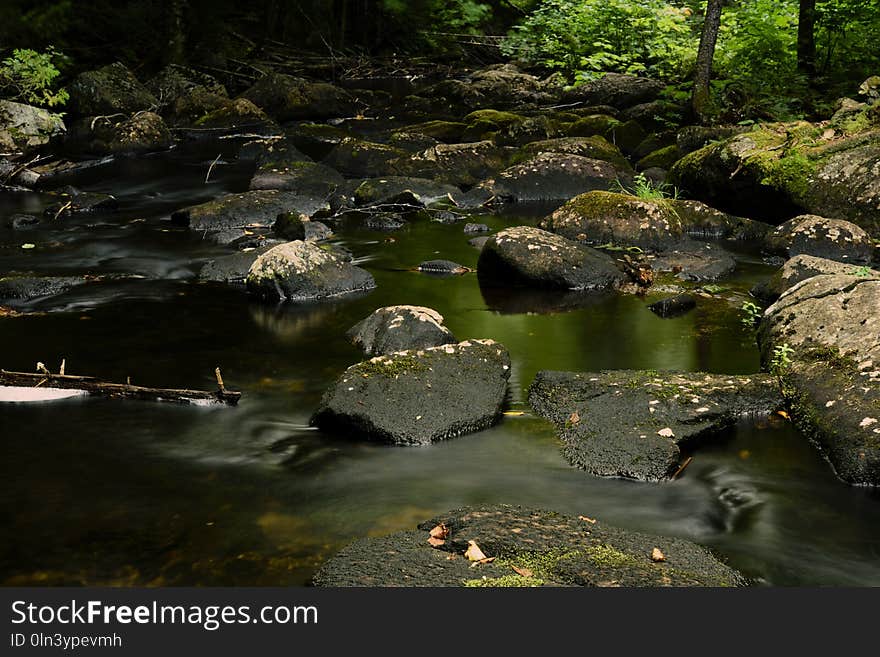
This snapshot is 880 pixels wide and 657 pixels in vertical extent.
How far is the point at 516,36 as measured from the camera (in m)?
28.6

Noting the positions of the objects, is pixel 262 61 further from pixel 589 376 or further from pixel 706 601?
pixel 706 601

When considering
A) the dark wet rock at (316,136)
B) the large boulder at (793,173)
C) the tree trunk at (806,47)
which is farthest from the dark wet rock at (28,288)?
the tree trunk at (806,47)

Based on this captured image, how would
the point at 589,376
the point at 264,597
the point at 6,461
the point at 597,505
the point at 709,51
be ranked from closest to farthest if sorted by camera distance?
the point at 264,597 < the point at 597,505 < the point at 6,461 < the point at 589,376 < the point at 709,51

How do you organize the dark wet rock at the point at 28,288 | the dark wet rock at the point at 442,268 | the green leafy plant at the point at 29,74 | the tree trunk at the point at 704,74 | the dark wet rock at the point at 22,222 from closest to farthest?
1. the dark wet rock at the point at 28,288
2. the dark wet rock at the point at 442,268
3. the dark wet rock at the point at 22,222
4. the tree trunk at the point at 704,74
5. the green leafy plant at the point at 29,74

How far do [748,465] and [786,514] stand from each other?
550 millimetres

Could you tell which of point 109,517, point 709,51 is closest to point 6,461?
point 109,517

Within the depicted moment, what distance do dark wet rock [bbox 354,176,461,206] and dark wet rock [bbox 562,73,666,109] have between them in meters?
8.10

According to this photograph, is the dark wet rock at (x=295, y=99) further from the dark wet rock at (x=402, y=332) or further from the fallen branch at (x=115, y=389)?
the fallen branch at (x=115, y=389)

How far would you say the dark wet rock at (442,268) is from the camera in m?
9.84

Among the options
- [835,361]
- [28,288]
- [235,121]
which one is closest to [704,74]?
[235,121]

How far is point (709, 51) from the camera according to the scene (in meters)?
16.1

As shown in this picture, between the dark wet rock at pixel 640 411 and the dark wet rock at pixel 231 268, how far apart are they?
4.19 metres

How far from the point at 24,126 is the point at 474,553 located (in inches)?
635

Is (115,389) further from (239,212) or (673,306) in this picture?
(239,212)
